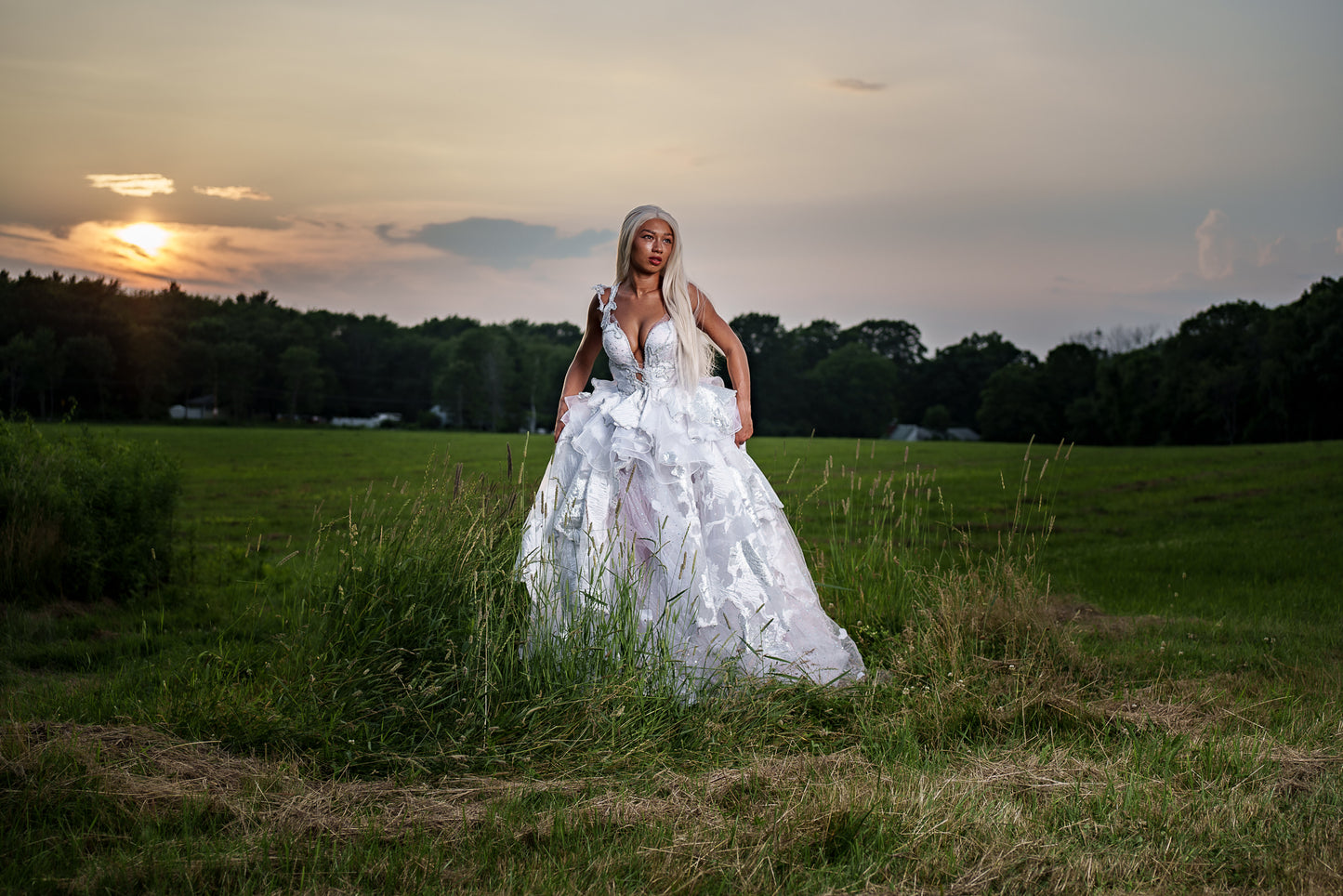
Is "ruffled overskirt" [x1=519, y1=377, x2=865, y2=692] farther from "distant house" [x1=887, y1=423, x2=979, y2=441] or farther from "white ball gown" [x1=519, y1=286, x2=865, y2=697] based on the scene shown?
"distant house" [x1=887, y1=423, x2=979, y2=441]

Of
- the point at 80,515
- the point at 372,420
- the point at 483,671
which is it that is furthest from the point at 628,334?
the point at 372,420

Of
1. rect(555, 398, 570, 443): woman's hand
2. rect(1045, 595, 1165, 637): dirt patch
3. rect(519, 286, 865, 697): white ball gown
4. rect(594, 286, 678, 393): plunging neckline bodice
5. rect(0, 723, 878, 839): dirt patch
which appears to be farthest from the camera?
rect(1045, 595, 1165, 637): dirt patch

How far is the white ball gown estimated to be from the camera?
5016 mm

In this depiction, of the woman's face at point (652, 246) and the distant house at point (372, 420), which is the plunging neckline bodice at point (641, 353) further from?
the distant house at point (372, 420)

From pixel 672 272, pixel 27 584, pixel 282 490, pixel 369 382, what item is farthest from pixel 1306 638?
pixel 369 382

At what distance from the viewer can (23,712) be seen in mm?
4938

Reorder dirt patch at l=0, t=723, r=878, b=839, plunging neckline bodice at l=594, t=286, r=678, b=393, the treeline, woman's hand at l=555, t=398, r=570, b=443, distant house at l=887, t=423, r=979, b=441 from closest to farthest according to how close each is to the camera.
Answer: dirt patch at l=0, t=723, r=878, b=839 → plunging neckline bodice at l=594, t=286, r=678, b=393 → woman's hand at l=555, t=398, r=570, b=443 → the treeline → distant house at l=887, t=423, r=979, b=441

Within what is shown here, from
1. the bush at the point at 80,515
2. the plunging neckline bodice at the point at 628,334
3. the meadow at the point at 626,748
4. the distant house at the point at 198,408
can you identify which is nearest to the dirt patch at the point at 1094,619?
the meadow at the point at 626,748

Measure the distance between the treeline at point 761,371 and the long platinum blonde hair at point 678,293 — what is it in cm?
4545

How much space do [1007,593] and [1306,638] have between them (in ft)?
8.86

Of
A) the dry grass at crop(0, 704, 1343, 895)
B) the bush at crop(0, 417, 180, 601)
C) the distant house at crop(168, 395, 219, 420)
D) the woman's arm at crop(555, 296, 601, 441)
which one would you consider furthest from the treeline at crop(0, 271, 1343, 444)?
the dry grass at crop(0, 704, 1343, 895)

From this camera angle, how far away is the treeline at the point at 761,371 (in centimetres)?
4925

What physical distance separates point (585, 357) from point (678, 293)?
84 centimetres

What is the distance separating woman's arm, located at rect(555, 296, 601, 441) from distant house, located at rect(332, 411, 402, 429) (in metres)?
68.6
